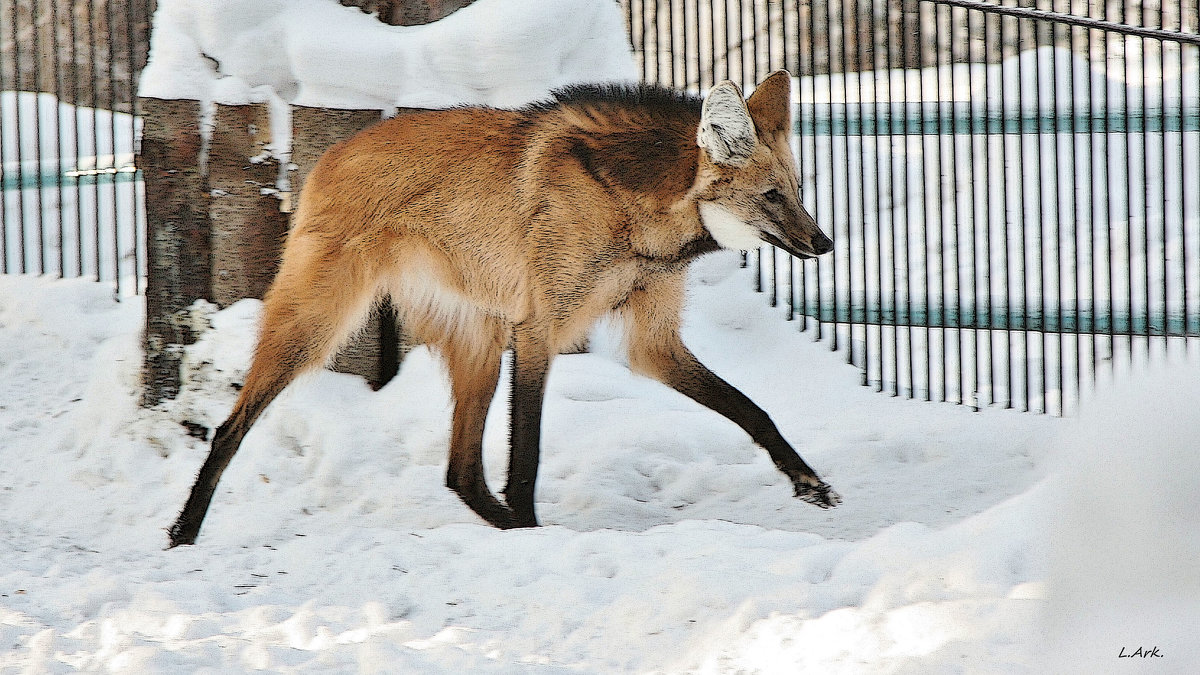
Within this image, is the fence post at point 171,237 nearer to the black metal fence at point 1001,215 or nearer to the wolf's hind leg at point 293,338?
the wolf's hind leg at point 293,338

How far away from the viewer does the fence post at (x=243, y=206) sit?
5.54 meters

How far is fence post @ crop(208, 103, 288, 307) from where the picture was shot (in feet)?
18.2

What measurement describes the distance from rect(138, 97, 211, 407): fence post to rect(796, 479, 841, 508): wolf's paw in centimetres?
300

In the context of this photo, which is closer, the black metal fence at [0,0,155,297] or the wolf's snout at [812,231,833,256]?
the wolf's snout at [812,231,833,256]

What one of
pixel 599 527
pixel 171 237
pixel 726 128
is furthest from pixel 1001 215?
pixel 171 237

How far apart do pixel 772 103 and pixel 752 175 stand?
30cm

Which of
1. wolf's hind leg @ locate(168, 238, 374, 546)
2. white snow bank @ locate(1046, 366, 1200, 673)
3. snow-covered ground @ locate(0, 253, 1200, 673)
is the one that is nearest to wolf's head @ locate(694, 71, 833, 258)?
snow-covered ground @ locate(0, 253, 1200, 673)

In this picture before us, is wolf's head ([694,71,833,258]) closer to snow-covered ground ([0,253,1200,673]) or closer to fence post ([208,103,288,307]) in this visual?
snow-covered ground ([0,253,1200,673])

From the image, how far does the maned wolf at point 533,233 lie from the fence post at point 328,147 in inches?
30.0

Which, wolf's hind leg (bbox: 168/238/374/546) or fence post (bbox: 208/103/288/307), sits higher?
fence post (bbox: 208/103/288/307)

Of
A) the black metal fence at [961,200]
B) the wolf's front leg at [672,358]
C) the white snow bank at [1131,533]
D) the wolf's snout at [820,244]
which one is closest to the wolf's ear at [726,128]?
the wolf's snout at [820,244]

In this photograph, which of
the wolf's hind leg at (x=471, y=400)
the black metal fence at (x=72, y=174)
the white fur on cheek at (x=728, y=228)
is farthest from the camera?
the black metal fence at (x=72, y=174)

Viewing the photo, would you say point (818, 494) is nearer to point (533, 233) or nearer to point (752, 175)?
point (752, 175)

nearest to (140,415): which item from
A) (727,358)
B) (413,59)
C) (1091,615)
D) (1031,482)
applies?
(413,59)
